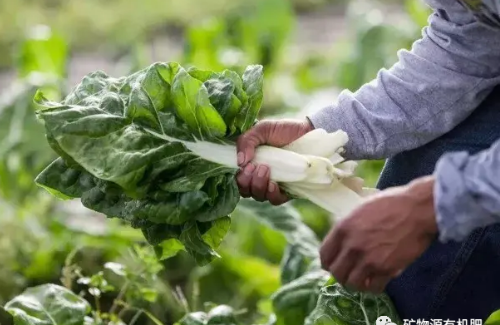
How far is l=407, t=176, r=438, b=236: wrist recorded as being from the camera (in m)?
1.83

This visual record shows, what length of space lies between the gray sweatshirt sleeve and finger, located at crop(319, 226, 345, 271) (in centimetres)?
44

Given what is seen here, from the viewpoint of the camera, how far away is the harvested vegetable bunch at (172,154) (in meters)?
2.16

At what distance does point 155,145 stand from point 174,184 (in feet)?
0.30

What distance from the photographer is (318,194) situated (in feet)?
7.25

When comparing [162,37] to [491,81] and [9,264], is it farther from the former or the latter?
[491,81]

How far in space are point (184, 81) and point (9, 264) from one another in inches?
52.3

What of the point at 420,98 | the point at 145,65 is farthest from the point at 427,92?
the point at 145,65

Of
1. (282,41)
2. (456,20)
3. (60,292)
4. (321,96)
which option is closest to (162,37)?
(282,41)

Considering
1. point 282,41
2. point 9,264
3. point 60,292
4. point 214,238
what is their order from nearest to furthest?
point 214,238, point 60,292, point 9,264, point 282,41

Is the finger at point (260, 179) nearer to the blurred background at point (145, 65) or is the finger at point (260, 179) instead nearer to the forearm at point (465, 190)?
the forearm at point (465, 190)

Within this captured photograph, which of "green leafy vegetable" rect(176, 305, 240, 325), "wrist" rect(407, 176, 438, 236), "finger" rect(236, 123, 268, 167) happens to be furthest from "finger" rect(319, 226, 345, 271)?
"green leafy vegetable" rect(176, 305, 240, 325)

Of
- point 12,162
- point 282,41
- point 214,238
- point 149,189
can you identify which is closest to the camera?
point 149,189

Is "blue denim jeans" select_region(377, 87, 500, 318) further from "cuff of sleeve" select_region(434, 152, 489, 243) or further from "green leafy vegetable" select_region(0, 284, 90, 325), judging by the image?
"green leafy vegetable" select_region(0, 284, 90, 325)

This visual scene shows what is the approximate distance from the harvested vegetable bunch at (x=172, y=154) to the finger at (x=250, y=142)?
0.02 metres
